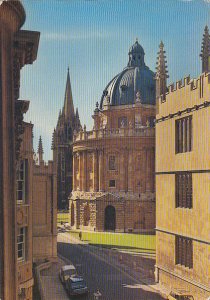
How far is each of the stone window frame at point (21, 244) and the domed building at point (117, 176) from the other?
33485mm

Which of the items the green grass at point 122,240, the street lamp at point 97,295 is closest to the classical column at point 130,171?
the green grass at point 122,240

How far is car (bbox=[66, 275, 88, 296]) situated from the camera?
21750mm

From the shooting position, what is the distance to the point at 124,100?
55.3m

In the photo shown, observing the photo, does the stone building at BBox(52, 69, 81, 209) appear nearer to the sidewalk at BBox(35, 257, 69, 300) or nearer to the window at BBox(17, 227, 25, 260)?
the sidewalk at BBox(35, 257, 69, 300)

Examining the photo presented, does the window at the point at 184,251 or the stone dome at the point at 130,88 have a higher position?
the stone dome at the point at 130,88

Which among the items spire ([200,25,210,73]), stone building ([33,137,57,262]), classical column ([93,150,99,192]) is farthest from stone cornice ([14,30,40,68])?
classical column ([93,150,99,192])

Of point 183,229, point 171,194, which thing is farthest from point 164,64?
point 183,229

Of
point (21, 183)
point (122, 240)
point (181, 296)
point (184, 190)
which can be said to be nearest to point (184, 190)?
point (184, 190)

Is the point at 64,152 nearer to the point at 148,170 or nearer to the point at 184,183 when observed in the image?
the point at 148,170

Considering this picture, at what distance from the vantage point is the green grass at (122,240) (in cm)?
3766

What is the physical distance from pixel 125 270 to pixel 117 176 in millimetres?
21958

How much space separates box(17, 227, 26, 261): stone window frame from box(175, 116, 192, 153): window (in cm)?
919

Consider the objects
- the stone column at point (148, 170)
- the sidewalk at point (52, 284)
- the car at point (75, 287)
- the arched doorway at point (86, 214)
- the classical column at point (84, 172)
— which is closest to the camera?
the car at point (75, 287)

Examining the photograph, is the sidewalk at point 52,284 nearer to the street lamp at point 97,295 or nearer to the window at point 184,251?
the street lamp at point 97,295
